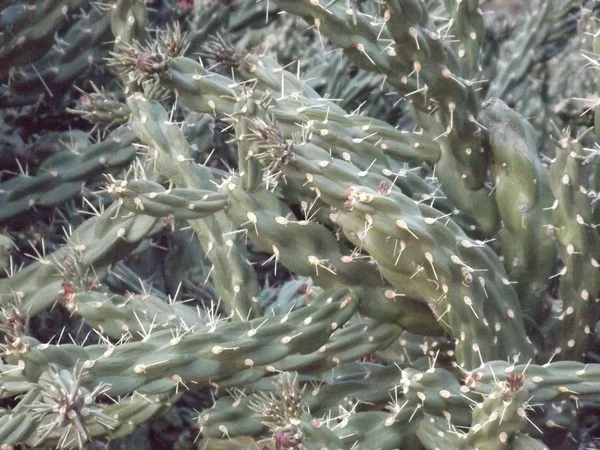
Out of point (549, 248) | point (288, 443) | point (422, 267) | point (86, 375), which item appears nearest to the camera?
point (288, 443)

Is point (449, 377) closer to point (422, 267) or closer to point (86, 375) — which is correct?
point (422, 267)

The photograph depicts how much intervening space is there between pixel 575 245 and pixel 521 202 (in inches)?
6.8

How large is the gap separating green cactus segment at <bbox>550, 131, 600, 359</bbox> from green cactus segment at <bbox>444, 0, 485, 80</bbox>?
344 millimetres

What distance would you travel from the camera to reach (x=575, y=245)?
2.03 m

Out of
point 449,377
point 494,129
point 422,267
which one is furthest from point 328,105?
point 449,377

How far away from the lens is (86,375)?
1.69 m

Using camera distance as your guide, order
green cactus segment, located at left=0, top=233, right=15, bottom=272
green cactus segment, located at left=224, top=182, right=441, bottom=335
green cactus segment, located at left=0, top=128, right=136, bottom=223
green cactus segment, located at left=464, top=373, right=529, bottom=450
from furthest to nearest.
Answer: green cactus segment, located at left=0, top=128, right=136, bottom=223 → green cactus segment, located at left=0, top=233, right=15, bottom=272 → green cactus segment, located at left=224, top=182, right=441, bottom=335 → green cactus segment, located at left=464, top=373, right=529, bottom=450

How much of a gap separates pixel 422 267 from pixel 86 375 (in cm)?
72

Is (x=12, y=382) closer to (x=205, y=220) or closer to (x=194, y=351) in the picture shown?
(x=194, y=351)

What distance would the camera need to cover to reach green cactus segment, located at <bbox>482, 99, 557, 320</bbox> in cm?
212

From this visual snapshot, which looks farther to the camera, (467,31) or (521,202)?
(467,31)

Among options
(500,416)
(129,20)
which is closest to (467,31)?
(129,20)

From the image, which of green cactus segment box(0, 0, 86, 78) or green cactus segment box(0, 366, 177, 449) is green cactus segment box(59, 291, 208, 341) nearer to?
green cactus segment box(0, 366, 177, 449)

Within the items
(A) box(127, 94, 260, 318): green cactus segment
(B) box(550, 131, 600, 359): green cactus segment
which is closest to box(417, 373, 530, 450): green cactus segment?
(B) box(550, 131, 600, 359): green cactus segment
